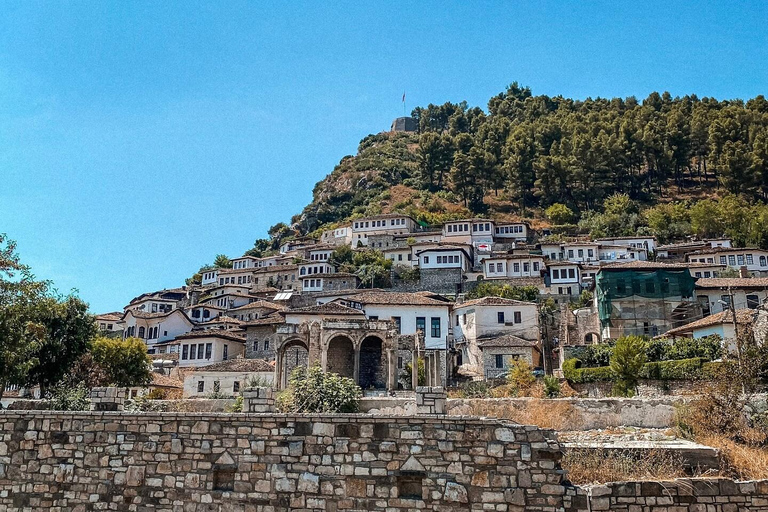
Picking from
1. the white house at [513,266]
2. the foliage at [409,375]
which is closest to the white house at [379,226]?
the white house at [513,266]

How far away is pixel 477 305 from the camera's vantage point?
161 ft

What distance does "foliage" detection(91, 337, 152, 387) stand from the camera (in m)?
35.7

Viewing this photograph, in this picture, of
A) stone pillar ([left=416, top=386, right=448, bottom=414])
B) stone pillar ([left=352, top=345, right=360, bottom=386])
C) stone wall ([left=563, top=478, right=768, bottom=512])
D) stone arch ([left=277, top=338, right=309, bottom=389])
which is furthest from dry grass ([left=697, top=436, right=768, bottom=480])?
stone arch ([left=277, top=338, right=309, bottom=389])

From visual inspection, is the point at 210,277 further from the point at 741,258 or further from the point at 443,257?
the point at 741,258

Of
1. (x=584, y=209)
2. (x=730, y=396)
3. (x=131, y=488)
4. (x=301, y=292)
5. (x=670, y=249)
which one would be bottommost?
(x=131, y=488)

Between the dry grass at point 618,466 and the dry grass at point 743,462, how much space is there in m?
0.76

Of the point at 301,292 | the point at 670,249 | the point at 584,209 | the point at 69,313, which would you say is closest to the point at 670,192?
the point at 584,209

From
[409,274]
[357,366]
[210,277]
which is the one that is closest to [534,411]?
[357,366]

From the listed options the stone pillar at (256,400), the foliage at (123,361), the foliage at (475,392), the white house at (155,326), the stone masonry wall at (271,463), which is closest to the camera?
the stone masonry wall at (271,463)

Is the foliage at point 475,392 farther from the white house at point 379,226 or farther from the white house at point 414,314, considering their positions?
the white house at point 379,226

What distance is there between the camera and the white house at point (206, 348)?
46.4 metres

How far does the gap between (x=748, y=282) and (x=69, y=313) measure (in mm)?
46684

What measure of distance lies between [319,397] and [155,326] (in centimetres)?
4850

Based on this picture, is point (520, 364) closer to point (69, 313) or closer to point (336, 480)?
point (69, 313)
